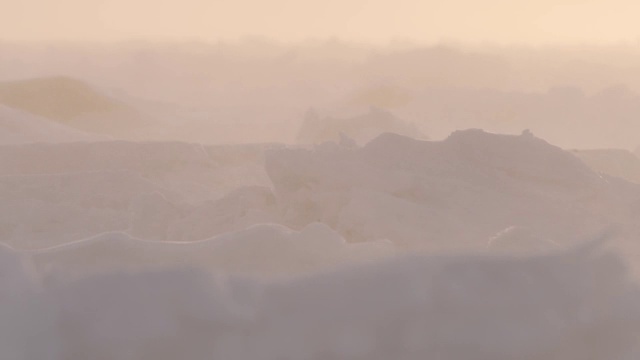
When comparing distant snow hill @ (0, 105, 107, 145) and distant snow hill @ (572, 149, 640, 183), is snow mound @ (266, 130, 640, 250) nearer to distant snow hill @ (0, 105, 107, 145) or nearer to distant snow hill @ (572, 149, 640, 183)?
distant snow hill @ (572, 149, 640, 183)

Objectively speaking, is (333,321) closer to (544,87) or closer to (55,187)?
(55,187)

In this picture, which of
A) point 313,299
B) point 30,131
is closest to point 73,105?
point 30,131

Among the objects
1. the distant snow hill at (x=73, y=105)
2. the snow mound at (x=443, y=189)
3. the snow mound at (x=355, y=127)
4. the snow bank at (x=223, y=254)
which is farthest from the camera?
the distant snow hill at (x=73, y=105)

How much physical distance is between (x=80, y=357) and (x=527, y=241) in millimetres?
1325

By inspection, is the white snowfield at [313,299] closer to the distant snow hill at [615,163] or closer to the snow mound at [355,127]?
the distant snow hill at [615,163]

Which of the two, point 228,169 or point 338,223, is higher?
point 338,223

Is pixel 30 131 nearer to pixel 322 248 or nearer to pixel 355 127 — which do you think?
pixel 355 127

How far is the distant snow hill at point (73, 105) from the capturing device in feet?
35.8

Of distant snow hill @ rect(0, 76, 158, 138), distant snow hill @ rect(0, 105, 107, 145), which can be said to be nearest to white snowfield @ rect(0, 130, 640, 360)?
distant snow hill @ rect(0, 105, 107, 145)

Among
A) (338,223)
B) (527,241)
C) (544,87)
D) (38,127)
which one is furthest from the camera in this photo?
(544,87)

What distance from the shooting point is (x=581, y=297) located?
2.66 metres

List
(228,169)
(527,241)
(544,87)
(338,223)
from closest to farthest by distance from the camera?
(527,241)
(338,223)
(228,169)
(544,87)

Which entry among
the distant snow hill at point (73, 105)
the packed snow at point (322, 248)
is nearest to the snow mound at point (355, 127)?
the packed snow at point (322, 248)

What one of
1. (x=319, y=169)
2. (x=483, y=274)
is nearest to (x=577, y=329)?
(x=483, y=274)
